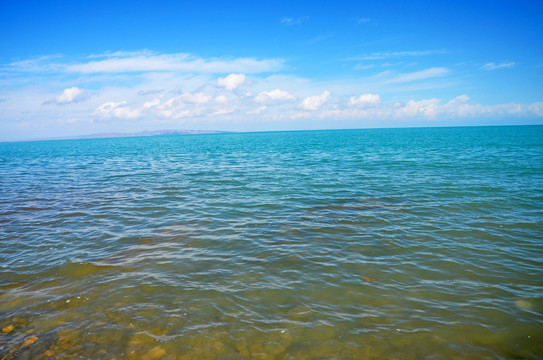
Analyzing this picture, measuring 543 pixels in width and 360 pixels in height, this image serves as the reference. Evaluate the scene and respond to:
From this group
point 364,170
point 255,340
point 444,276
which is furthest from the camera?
point 364,170

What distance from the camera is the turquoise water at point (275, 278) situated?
644 centimetres

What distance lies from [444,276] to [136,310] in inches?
374

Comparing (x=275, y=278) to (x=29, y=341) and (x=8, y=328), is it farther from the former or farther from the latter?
(x=8, y=328)

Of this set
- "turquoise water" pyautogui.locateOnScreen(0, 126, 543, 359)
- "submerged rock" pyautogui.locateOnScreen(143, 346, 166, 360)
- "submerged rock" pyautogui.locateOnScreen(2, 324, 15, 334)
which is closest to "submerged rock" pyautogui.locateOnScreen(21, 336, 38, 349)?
"turquoise water" pyautogui.locateOnScreen(0, 126, 543, 359)

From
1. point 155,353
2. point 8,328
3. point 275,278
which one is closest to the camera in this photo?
point 155,353

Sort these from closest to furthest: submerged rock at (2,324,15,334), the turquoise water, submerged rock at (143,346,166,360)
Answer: submerged rock at (143,346,166,360)
the turquoise water
submerged rock at (2,324,15,334)

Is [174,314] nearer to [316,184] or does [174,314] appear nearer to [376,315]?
[376,315]

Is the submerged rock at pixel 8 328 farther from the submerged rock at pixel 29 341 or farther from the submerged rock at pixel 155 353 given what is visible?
the submerged rock at pixel 155 353

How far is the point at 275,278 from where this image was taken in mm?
9297

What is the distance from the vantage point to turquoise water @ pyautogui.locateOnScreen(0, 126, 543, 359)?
6438 millimetres

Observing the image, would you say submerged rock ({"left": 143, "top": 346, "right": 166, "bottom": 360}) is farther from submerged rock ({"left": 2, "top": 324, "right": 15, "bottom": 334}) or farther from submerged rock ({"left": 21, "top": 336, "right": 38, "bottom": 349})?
submerged rock ({"left": 2, "top": 324, "right": 15, "bottom": 334})

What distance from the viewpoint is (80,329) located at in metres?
6.80

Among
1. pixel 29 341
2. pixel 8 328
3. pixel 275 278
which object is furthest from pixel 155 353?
pixel 275 278

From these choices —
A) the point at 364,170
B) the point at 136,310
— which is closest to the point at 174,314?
the point at 136,310
